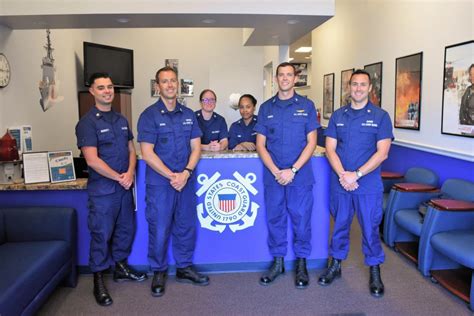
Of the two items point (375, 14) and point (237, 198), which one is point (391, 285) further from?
point (375, 14)

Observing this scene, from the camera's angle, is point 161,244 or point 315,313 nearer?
point 315,313

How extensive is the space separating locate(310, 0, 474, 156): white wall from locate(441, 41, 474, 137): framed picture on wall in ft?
0.24

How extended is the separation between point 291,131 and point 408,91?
207 cm

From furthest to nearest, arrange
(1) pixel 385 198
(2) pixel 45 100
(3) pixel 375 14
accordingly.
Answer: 1. (3) pixel 375 14
2. (2) pixel 45 100
3. (1) pixel 385 198

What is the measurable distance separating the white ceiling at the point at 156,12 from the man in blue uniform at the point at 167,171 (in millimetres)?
793

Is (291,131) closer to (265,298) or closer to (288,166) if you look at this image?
(288,166)

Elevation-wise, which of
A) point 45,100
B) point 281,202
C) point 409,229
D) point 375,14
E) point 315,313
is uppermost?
point 375,14

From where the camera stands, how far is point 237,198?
317 cm

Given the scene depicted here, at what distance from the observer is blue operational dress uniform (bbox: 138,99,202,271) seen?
2.84 meters

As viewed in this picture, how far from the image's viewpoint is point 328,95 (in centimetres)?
684

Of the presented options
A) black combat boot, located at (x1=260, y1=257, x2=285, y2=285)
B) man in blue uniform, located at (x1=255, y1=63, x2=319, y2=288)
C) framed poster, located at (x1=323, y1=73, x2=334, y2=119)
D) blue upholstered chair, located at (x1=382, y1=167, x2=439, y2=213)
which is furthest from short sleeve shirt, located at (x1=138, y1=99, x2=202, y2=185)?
framed poster, located at (x1=323, y1=73, x2=334, y2=119)

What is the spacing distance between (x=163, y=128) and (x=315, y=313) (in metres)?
1.64

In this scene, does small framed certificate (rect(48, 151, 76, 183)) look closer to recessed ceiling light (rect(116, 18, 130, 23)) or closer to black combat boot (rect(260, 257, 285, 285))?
recessed ceiling light (rect(116, 18, 130, 23))

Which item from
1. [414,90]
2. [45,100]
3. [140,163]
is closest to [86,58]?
[45,100]
